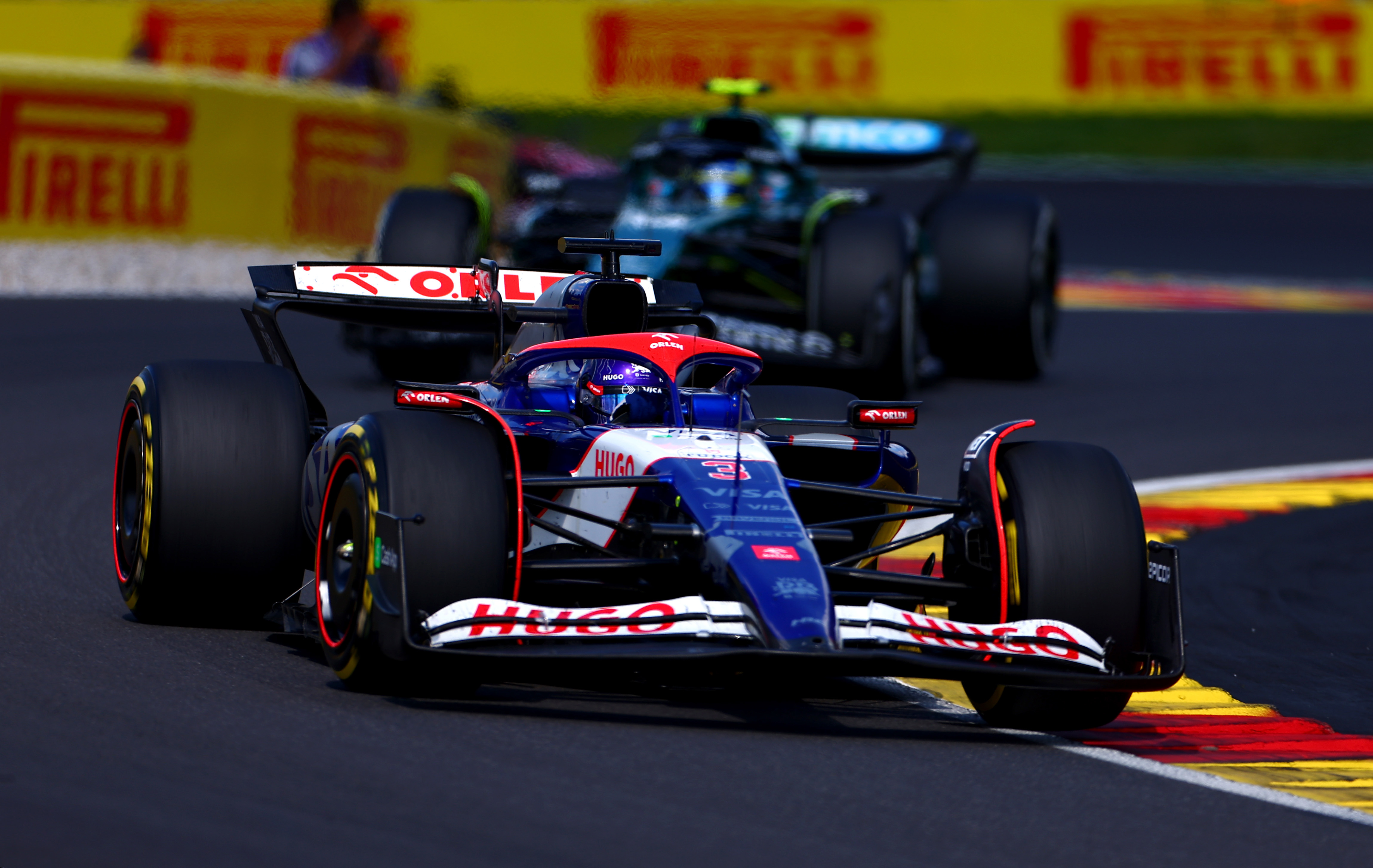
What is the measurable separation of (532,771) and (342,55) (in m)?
12.0

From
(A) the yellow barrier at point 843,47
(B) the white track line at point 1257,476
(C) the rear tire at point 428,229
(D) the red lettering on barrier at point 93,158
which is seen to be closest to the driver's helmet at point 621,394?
(B) the white track line at point 1257,476

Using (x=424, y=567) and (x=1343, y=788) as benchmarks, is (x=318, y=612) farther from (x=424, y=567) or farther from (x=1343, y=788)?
(x=1343, y=788)

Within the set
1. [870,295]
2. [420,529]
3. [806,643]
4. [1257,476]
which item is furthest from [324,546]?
[870,295]

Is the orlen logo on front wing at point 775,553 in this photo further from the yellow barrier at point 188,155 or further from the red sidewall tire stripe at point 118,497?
the yellow barrier at point 188,155

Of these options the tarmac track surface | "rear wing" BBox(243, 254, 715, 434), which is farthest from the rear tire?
the tarmac track surface

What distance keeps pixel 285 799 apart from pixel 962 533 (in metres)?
2.15

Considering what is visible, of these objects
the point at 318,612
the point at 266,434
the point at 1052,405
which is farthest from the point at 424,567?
the point at 1052,405

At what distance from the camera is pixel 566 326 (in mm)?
7035

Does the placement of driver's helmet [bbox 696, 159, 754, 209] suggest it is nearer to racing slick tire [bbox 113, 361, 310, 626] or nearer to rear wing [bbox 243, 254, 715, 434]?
rear wing [bbox 243, 254, 715, 434]

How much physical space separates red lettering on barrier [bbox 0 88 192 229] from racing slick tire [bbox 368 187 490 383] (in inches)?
99.2

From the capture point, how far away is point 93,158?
14.5 m

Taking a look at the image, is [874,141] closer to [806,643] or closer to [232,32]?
[806,643]

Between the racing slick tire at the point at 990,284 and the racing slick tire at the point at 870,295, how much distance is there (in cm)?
113

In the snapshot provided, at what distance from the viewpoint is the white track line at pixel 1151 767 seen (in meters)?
5.00
